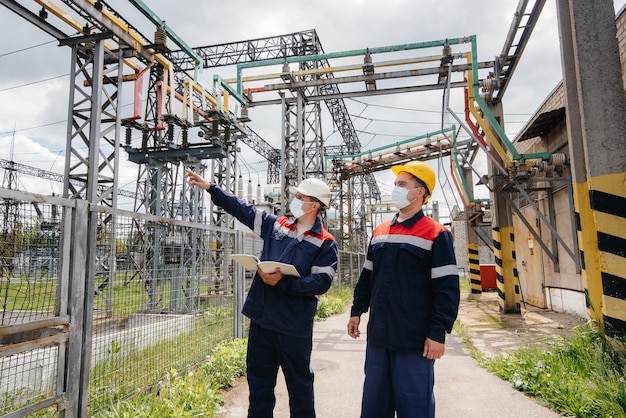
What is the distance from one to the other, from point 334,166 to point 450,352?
1326 centimetres

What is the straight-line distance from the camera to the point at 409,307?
2598 millimetres

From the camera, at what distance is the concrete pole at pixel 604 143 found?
13.9 ft

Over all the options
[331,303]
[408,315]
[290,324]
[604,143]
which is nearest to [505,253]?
[331,303]

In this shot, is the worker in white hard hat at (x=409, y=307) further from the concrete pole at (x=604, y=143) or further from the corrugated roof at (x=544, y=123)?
the corrugated roof at (x=544, y=123)

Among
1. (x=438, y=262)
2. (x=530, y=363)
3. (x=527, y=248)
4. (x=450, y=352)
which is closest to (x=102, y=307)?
(x=438, y=262)

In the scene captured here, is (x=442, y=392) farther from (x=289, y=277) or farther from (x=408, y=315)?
(x=289, y=277)

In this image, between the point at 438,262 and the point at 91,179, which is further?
the point at 91,179

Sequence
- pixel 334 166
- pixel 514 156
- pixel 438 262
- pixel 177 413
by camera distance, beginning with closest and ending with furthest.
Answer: pixel 438 262 → pixel 177 413 → pixel 514 156 → pixel 334 166

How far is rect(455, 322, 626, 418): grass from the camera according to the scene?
3.33 metres

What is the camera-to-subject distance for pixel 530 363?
4.57 m

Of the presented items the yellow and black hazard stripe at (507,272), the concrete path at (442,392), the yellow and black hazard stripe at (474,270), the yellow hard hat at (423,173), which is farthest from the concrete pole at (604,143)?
the yellow and black hazard stripe at (474,270)

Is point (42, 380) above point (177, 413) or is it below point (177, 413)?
above

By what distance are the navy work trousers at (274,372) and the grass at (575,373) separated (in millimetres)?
2343

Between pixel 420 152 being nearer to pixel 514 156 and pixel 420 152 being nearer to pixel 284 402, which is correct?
pixel 514 156
